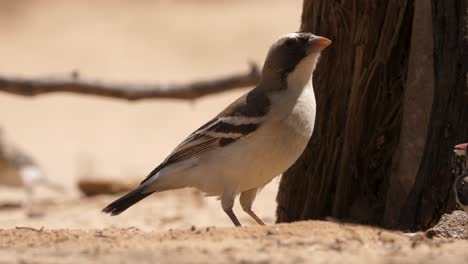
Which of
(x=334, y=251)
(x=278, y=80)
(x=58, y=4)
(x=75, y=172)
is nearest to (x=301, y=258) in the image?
(x=334, y=251)

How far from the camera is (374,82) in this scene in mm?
7383

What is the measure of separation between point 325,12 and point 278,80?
2.63ft

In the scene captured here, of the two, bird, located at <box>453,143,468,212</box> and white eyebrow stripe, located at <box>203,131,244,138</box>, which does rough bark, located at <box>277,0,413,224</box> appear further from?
white eyebrow stripe, located at <box>203,131,244,138</box>

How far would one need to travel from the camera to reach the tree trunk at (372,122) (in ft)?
22.9

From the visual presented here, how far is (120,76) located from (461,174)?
60.6ft

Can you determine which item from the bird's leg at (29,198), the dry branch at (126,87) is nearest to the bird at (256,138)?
the dry branch at (126,87)

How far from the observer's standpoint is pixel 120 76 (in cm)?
2473

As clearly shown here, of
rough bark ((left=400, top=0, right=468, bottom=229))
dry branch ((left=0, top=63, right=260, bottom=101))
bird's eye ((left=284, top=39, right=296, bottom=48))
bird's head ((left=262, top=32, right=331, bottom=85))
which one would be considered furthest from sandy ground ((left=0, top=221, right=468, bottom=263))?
dry branch ((left=0, top=63, right=260, bottom=101))

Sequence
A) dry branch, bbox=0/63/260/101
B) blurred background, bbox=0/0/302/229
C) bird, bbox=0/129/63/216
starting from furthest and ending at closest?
bird, bbox=0/129/63/216 → blurred background, bbox=0/0/302/229 → dry branch, bbox=0/63/260/101

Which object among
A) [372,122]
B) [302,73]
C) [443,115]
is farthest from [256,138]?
[443,115]

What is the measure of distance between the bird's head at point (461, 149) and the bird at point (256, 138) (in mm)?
1020

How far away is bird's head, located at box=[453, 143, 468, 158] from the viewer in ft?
21.7

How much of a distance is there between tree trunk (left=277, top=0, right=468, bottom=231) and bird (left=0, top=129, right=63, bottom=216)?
6.95 meters

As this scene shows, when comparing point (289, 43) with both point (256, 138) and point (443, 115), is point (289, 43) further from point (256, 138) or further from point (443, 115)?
point (443, 115)
